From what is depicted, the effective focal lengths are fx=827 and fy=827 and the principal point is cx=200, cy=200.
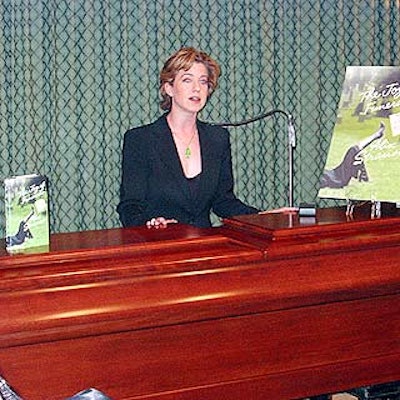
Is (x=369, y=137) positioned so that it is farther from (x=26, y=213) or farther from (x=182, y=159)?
(x=182, y=159)

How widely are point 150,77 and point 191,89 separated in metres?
0.95

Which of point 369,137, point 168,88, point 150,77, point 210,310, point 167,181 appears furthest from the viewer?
point 150,77

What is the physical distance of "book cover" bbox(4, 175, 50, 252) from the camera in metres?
1.84

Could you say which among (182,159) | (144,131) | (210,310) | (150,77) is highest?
(150,77)

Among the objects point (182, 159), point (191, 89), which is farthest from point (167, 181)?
point (191, 89)

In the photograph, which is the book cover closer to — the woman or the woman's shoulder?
the woman

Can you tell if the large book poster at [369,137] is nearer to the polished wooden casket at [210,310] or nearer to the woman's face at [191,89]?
the polished wooden casket at [210,310]

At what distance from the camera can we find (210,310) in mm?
1795

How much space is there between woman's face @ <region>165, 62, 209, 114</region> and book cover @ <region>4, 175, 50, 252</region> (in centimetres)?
115

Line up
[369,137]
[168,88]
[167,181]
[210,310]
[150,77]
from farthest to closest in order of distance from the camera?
[150,77], [168,88], [167,181], [369,137], [210,310]

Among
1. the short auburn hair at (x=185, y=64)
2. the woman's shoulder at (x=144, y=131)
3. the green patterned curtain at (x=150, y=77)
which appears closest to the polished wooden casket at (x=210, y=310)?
the woman's shoulder at (x=144, y=131)

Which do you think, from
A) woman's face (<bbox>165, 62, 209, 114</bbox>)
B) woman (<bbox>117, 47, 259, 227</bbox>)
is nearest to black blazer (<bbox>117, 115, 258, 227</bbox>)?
woman (<bbox>117, 47, 259, 227</bbox>)

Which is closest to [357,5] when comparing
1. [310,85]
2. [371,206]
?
[310,85]

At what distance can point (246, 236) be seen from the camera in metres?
1.97
